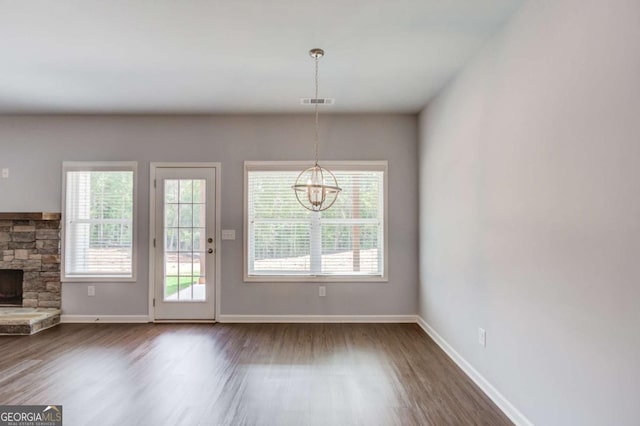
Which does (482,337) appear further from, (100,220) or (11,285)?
(11,285)

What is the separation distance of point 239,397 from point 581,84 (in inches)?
118

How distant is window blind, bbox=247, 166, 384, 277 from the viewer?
4.65 m

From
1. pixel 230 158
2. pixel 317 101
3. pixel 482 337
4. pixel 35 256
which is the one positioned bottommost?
pixel 482 337

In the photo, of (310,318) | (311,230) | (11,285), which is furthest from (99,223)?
(310,318)

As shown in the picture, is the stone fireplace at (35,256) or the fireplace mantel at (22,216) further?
the stone fireplace at (35,256)

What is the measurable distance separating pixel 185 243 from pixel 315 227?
1788mm

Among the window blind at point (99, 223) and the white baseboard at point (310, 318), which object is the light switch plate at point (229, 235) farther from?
the window blind at point (99, 223)

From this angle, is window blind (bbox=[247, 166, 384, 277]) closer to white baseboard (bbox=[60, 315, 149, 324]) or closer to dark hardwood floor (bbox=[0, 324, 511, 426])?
dark hardwood floor (bbox=[0, 324, 511, 426])

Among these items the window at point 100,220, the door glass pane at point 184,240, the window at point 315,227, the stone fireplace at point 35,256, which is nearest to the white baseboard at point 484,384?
the window at point 315,227

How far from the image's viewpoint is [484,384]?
2.75 metres

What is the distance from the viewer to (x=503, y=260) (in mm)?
2506

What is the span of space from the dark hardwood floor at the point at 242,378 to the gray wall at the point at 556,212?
56cm

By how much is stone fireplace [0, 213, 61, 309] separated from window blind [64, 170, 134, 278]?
0.18 m

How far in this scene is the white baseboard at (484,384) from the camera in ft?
7.56
